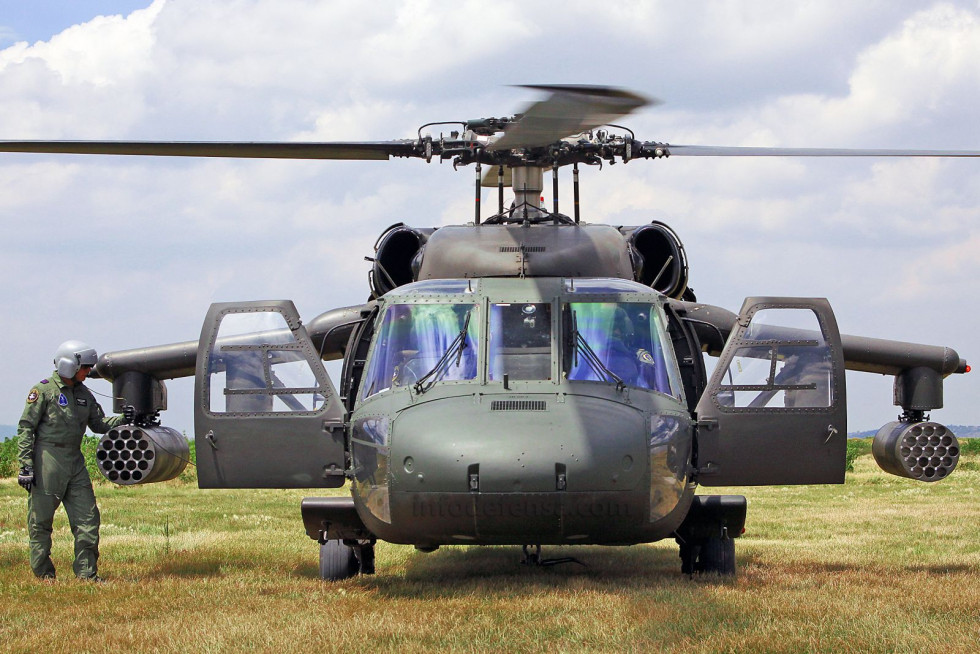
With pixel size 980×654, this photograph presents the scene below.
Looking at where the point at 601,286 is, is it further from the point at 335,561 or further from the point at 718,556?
the point at 335,561

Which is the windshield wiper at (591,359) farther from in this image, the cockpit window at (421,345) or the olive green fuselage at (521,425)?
the cockpit window at (421,345)

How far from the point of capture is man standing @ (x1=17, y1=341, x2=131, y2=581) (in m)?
8.73

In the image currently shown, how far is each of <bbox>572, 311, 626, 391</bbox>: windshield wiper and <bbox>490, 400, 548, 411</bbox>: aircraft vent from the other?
1.97ft

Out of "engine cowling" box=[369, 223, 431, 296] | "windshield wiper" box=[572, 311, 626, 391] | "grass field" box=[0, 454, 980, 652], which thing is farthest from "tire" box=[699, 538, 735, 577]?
"engine cowling" box=[369, 223, 431, 296]

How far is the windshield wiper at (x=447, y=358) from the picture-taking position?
7371 mm

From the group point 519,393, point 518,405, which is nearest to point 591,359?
point 519,393

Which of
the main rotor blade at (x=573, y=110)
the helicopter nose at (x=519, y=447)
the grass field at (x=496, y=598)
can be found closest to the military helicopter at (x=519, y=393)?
the helicopter nose at (x=519, y=447)

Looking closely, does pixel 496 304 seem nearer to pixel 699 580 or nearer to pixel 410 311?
pixel 410 311

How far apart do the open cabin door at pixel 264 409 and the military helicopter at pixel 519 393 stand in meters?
0.01

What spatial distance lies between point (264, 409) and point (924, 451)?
472 centimetres

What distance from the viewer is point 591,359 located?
7.50 meters

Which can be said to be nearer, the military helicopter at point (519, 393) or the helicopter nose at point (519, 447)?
the helicopter nose at point (519, 447)

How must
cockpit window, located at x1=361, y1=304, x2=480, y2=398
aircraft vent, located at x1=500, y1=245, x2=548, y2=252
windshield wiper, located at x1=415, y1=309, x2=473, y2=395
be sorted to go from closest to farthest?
windshield wiper, located at x1=415, y1=309, x2=473, y2=395
cockpit window, located at x1=361, y1=304, x2=480, y2=398
aircraft vent, located at x1=500, y1=245, x2=548, y2=252

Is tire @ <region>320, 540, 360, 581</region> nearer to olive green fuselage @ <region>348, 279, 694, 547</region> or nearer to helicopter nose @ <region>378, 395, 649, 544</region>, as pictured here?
olive green fuselage @ <region>348, 279, 694, 547</region>
